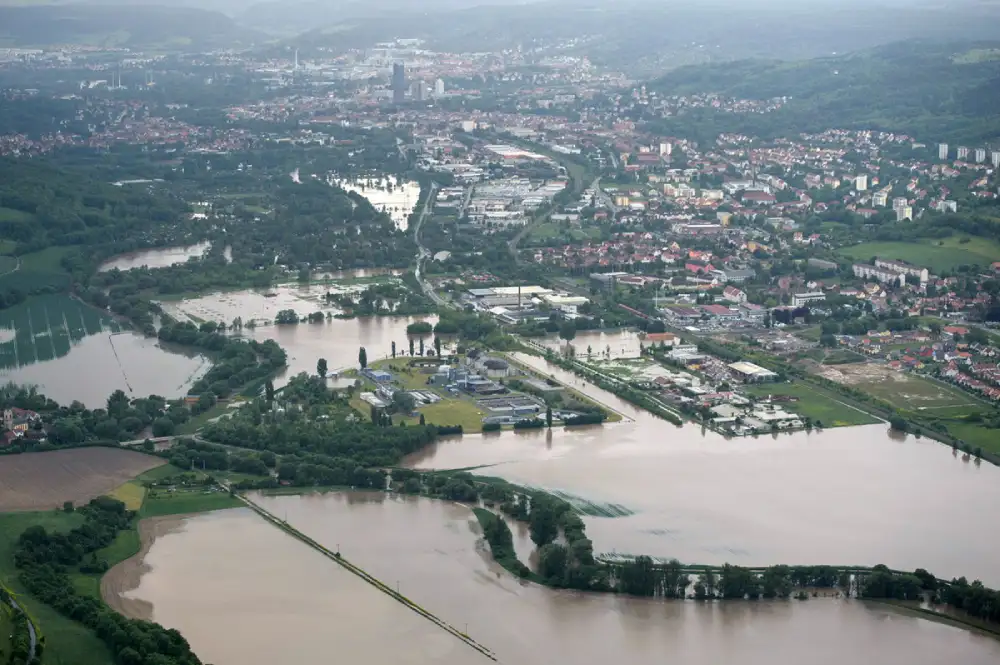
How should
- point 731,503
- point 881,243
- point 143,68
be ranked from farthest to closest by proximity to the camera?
point 143,68 < point 881,243 < point 731,503

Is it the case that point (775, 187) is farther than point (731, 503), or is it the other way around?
point (775, 187)

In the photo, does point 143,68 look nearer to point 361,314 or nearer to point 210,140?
point 210,140

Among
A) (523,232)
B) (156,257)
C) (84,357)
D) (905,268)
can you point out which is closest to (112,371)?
(84,357)

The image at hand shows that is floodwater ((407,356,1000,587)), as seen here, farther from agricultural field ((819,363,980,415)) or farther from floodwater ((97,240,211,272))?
floodwater ((97,240,211,272))

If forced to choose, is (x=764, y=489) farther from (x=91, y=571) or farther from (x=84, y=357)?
(x=84, y=357)

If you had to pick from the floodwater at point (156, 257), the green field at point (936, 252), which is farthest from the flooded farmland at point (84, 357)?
the green field at point (936, 252)

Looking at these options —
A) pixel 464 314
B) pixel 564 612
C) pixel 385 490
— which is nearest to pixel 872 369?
pixel 464 314

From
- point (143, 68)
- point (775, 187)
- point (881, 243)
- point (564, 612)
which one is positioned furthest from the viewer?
point (143, 68)
